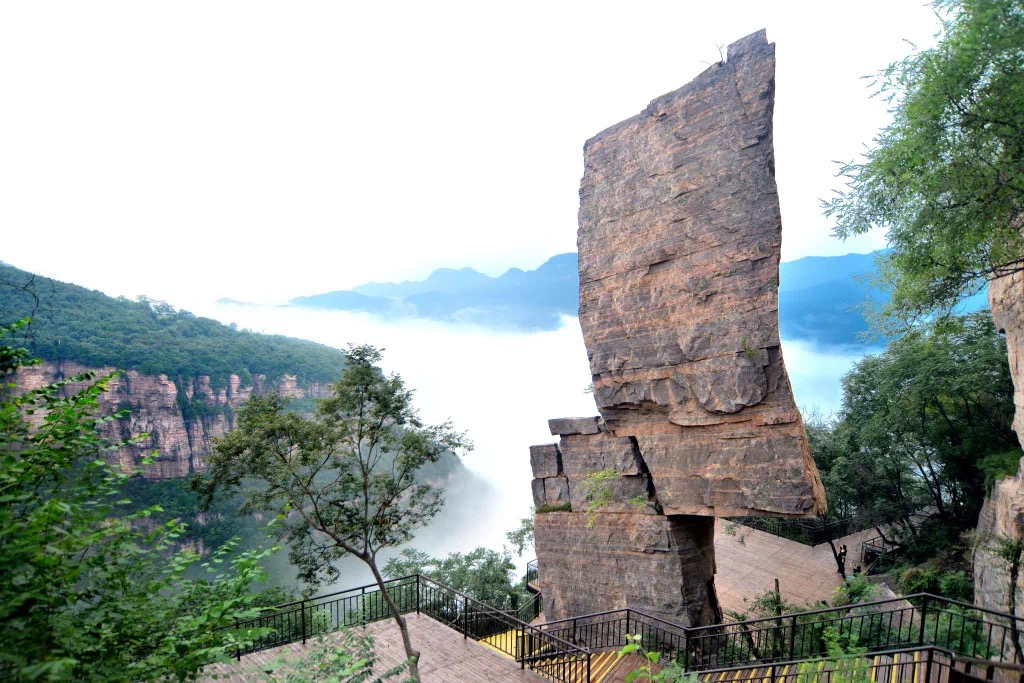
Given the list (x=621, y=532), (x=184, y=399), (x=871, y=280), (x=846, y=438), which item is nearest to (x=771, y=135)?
(x=871, y=280)

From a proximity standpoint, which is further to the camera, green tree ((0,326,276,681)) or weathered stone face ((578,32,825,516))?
weathered stone face ((578,32,825,516))

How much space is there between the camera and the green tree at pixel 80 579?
305cm

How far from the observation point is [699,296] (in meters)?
8.81

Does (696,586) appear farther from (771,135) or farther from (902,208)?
(771,135)

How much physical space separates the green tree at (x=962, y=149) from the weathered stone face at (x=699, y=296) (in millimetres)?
1780

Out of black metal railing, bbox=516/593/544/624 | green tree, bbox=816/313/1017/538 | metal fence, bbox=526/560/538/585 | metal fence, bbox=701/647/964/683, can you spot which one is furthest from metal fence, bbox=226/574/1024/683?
metal fence, bbox=526/560/538/585

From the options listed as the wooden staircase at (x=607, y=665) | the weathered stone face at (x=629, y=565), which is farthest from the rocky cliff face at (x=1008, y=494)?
the wooden staircase at (x=607, y=665)

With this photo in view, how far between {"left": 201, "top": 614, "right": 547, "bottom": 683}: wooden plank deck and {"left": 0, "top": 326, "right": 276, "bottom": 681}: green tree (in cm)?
437

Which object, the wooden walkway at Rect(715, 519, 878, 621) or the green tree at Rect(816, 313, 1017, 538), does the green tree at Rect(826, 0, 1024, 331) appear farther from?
the wooden walkway at Rect(715, 519, 878, 621)

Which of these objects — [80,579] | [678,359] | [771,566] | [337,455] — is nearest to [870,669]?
[678,359]

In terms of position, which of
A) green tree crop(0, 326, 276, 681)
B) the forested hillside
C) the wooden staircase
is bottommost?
the wooden staircase

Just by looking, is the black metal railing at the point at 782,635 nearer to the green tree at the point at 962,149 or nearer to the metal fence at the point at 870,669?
the metal fence at the point at 870,669

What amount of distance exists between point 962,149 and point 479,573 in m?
15.9

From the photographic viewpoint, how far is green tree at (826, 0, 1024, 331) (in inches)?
224
